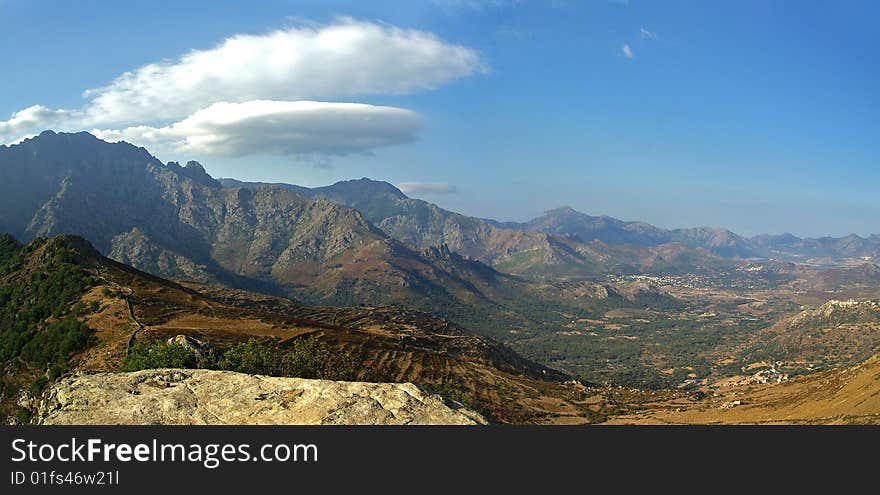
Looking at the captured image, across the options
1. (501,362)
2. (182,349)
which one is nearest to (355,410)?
(182,349)

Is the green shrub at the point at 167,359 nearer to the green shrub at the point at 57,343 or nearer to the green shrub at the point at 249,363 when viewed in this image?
the green shrub at the point at 249,363

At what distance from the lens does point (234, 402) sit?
73.9 ft

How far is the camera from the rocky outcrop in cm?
2111

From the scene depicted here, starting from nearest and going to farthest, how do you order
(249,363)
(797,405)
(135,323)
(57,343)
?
(249,363) < (797,405) < (57,343) < (135,323)

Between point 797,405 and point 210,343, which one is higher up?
point 210,343

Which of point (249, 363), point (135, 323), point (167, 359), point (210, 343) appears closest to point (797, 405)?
point (249, 363)

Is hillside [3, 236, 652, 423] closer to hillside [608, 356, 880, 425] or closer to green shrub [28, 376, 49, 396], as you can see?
green shrub [28, 376, 49, 396]

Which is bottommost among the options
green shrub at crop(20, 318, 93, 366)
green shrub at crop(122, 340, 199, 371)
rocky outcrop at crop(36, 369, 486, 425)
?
green shrub at crop(20, 318, 93, 366)

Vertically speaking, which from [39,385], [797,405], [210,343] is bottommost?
[797,405]

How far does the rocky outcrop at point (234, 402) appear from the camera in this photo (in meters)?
21.1

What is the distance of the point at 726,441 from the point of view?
601 inches

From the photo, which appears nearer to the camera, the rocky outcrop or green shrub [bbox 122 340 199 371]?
the rocky outcrop

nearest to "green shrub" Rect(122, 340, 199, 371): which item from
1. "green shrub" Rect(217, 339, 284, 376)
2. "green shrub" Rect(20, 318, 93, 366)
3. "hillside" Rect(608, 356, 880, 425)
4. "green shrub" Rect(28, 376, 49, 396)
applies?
"green shrub" Rect(217, 339, 284, 376)

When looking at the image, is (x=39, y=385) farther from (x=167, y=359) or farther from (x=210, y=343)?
(x=167, y=359)
